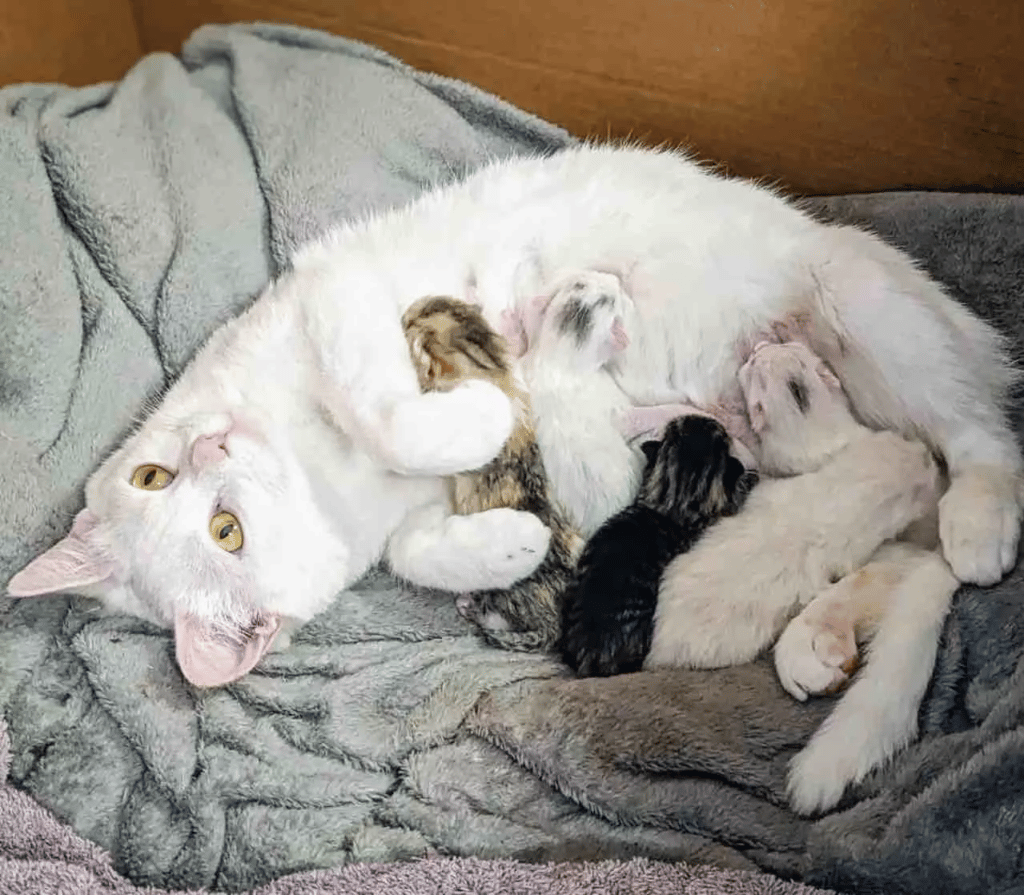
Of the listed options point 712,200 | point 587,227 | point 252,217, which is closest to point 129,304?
point 252,217

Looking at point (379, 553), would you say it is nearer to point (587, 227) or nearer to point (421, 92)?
point (587, 227)

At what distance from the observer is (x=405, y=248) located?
1742mm

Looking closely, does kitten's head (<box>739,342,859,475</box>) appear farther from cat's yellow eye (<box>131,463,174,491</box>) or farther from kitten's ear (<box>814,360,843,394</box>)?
cat's yellow eye (<box>131,463,174,491</box>)

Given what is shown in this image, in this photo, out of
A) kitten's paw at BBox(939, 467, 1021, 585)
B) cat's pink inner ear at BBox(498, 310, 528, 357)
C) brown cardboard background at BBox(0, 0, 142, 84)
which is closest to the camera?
kitten's paw at BBox(939, 467, 1021, 585)

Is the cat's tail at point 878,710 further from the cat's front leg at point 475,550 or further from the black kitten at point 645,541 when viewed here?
the cat's front leg at point 475,550

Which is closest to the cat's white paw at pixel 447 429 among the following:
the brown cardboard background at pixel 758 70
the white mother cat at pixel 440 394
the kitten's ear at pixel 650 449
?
the white mother cat at pixel 440 394

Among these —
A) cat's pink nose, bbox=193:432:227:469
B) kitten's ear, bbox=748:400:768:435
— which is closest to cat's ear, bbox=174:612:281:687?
cat's pink nose, bbox=193:432:227:469

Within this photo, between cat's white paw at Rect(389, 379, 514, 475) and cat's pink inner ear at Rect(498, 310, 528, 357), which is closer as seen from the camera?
cat's white paw at Rect(389, 379, 514, 475)

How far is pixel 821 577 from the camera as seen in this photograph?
153 cm

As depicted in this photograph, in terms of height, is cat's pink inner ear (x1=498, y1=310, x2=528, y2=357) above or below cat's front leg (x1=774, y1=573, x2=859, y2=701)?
above

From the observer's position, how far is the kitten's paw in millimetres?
1440

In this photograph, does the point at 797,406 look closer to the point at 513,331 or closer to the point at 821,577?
the point at 821,577

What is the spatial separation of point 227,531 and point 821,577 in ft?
2.65

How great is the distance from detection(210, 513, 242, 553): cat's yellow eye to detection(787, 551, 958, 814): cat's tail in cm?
77
